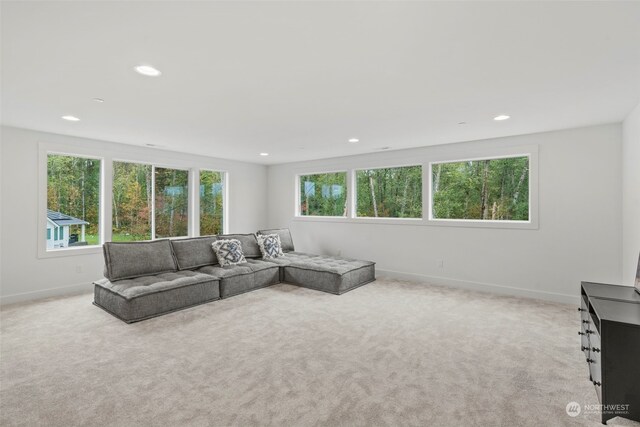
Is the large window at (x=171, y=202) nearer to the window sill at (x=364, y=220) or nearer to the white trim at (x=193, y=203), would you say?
the white trim at (x=193, y=203)

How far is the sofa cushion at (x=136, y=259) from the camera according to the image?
13.5 feet

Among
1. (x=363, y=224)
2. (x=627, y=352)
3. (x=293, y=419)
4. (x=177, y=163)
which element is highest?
(x=177, y=163)

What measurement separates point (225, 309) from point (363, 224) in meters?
3.20

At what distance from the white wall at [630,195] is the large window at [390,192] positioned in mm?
2642

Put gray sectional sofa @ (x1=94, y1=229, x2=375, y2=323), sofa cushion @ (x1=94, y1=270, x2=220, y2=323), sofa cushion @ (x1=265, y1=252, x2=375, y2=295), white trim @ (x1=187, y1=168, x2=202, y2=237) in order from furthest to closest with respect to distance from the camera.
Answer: white trim @ (x1=187, y1=168, x2=202, y2=237), sofa cushion @ (x1=265, y1=252, x2=375, y2=295), gray sectional sofa @ (x1=94, y1=229, x2=375, y2=323), sofa cushion @ (x1=94, y1=270, x2=220, y2=323)

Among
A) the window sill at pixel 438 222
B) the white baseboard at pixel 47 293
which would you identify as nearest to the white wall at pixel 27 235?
the white baseboard at pixel 47 293

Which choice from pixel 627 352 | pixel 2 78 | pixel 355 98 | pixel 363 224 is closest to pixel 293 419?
pixel 627 352

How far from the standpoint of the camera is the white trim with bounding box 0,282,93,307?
421 cm

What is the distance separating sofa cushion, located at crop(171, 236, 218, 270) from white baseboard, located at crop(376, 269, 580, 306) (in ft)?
10.1

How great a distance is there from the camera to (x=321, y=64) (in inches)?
90.4

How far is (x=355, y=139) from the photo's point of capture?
480cm

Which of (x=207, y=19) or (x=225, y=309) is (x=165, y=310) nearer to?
(x=225, y=309)

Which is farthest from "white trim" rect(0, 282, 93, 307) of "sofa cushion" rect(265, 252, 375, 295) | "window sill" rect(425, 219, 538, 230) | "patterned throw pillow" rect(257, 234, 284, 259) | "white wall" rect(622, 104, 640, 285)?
"white wall" rect(622, 104, 640, 285)

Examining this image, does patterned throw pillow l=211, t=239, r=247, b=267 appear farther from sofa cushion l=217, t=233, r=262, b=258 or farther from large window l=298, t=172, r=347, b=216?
large window l=298, t=172, r=347, b=216
